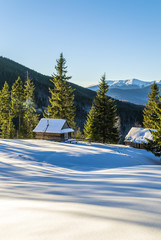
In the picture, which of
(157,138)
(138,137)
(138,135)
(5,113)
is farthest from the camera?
(5,113)

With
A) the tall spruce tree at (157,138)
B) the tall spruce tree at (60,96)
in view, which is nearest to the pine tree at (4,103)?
the tall spruce tree at (60,96)

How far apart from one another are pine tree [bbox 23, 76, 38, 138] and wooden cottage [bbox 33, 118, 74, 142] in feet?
37.4

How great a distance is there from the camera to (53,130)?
3128cm

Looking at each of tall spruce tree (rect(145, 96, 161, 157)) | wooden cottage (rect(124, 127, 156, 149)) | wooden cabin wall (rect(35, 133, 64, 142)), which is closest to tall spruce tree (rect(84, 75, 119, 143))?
wooden cottage (rect(124, 127, 156, 149))

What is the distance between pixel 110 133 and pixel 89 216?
103 ft

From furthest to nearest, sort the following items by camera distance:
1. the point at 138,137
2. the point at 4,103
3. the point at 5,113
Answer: the point at 5,113 < the point at 4,103 < the point at 138,137

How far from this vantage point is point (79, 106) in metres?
155

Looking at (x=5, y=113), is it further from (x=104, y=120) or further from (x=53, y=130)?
(x=104, y=120)

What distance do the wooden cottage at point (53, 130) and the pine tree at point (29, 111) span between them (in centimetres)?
1139

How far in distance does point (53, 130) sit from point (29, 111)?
51.6 feet

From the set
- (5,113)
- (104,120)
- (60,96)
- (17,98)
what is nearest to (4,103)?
(5,113)

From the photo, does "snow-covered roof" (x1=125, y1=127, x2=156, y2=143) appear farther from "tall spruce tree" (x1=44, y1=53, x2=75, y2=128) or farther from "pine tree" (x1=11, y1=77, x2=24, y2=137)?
"pine tree" (x1=11, y1=77, x2=24, y2=137)

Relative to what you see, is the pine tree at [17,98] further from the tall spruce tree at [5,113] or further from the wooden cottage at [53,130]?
the wooden cottage at [53,130]

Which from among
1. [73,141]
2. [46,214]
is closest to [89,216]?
[46,214]
